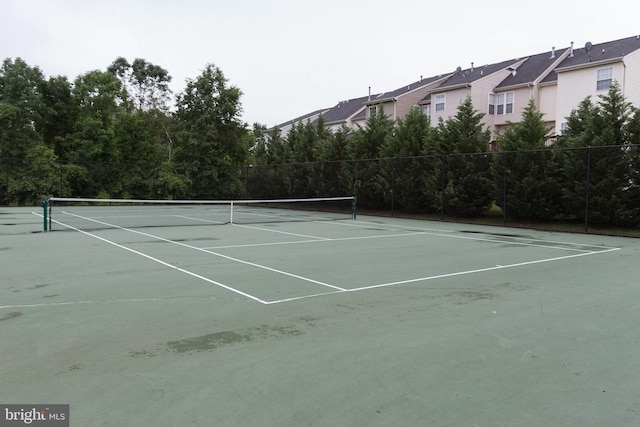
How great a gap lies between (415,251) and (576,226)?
26.6 ft

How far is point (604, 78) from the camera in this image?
26500 millimetres

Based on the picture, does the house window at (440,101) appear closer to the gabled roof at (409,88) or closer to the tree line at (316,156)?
the gabled roof at (409,88)

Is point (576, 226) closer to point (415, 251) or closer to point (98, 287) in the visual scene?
point (415, 251)

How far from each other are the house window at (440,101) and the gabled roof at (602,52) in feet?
25.4

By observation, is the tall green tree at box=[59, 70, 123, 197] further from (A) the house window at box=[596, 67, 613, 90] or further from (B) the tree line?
(A) the house window at box=[596, 67, 613, 90]

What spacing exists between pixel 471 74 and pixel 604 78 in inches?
398

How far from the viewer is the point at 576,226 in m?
14.8

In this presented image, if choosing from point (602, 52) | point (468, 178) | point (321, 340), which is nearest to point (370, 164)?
point (468, 178)

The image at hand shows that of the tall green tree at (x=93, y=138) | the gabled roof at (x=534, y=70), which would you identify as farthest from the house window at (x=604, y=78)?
the tall green tree at (x=93, y=138)

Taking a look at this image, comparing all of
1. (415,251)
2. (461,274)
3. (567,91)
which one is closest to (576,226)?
(415,251)

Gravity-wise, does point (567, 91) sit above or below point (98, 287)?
above

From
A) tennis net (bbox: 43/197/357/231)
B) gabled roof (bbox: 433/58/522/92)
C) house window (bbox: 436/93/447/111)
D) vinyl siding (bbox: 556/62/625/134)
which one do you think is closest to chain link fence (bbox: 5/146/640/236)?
tennis net (bbox: 43/197/357/231)

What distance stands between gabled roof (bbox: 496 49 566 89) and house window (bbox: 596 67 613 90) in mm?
3856

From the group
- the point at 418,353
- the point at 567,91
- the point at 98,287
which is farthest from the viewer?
the point at 567,91
